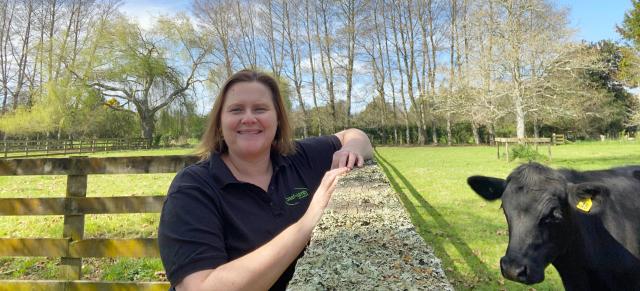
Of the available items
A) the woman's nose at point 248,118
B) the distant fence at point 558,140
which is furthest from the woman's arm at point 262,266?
the distant fence at point 558,140

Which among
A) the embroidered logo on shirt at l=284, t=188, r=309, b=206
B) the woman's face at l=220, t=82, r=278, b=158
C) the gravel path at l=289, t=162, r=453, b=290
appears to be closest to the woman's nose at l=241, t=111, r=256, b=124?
the woman's face at l=220, t=82, r=278, b=158

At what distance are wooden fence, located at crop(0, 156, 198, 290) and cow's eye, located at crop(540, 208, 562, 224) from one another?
119 inches

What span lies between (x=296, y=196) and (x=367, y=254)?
3.35ft

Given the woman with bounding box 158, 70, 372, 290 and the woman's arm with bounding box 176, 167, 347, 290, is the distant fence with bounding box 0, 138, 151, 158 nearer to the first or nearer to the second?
the woman with bounding box 158, 70, 372, 290

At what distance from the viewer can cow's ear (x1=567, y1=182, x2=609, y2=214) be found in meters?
Answer: 3.36

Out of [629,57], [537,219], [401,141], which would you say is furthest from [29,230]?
[401,141]

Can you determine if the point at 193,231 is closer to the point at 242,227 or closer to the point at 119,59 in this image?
the point at 242,227

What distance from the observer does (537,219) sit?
3.30 m

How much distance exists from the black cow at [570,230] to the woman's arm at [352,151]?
1.67 meters

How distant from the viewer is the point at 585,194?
3.39 m

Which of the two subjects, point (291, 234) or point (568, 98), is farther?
point (568, 98)

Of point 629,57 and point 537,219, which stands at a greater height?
point 629,57

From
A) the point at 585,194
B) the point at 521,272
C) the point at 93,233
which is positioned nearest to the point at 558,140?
the point at 585,194

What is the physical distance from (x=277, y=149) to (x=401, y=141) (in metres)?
42.1
